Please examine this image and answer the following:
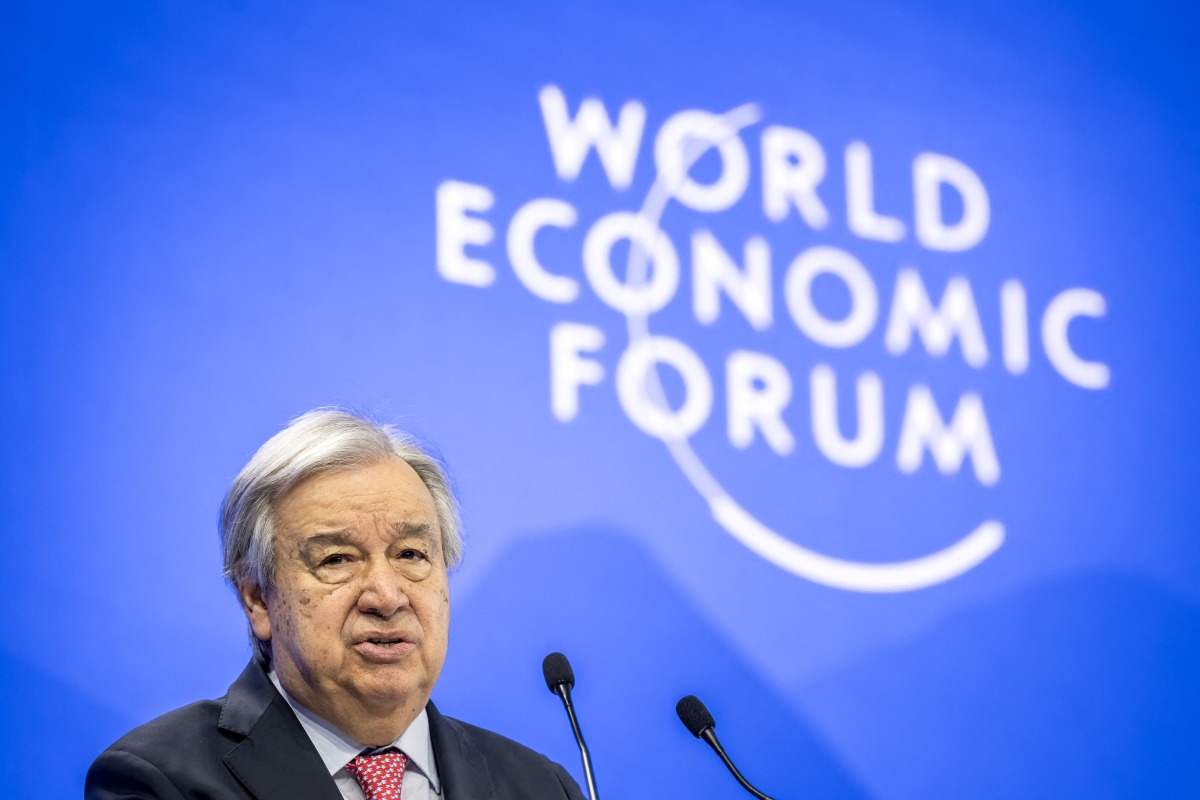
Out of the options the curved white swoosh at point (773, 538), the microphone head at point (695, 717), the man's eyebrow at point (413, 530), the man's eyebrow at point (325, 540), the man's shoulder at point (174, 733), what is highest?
the curved white swoosh at point (773, 538)

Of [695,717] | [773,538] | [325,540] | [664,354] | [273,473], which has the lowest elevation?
[695,717]

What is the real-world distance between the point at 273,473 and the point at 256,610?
0.75 feet

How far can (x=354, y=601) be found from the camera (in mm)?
Result: 2148

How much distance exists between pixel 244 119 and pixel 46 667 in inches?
46.6

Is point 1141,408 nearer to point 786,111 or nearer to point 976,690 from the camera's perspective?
point 976,690

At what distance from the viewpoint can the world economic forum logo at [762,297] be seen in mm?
3113

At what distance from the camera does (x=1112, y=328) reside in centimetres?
367

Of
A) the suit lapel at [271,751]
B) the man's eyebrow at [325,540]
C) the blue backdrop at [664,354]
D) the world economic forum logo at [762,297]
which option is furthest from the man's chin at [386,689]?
the world economic forum logo at [762,297]

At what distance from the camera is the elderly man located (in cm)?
202

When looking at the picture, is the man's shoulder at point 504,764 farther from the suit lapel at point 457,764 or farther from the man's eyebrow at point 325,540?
the man's eyebrow at point 325,540

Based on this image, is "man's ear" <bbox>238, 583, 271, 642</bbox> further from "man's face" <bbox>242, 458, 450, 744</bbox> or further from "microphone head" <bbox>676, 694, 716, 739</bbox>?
"microphone head" <bbox>676, 694, 716, 739</bbox>

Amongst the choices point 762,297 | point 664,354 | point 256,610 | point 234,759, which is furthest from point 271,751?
point 762,297

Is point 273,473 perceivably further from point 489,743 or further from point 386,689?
point 489,743

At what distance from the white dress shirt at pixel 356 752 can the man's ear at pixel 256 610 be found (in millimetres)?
69
